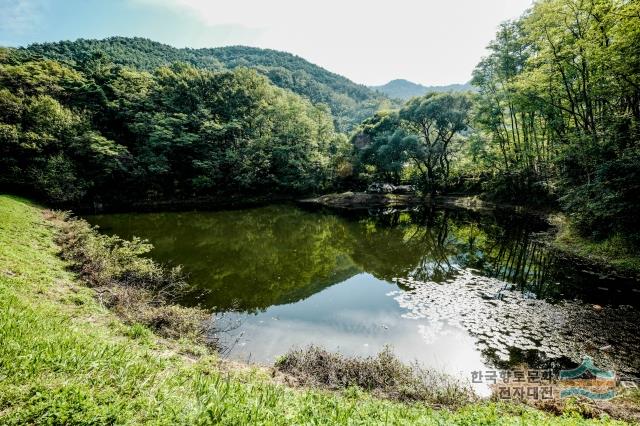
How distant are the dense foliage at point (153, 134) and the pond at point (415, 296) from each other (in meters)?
16.2

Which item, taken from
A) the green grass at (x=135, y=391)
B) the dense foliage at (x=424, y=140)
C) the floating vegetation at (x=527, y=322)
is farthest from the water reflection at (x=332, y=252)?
the dense foliage at (x=424, y=140)

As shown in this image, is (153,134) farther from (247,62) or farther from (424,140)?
(247,62)

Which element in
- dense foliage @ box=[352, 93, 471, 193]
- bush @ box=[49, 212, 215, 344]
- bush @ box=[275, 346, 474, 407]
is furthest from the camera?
dense foliage @ box=[352, 93, 471, 193]

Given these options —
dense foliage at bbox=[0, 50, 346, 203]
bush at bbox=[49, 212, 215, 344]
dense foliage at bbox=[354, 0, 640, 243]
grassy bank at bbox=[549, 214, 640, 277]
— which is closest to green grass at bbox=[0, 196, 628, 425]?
bush at bbox=[49, 212, 215, 344]

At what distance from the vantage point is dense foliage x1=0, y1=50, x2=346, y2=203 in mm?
31547

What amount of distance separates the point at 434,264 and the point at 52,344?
1472 centimetres

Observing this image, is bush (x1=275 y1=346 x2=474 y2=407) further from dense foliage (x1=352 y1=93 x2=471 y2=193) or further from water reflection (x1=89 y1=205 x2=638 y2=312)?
dense foliage (x1=352 y1=93 x2=471 y2=193)

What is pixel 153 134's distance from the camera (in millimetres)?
38594

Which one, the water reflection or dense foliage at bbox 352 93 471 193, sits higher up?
dense foliage at bbox 352 93 471 193

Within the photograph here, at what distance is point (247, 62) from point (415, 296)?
160193mm

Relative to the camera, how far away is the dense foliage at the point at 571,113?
45.2 ft

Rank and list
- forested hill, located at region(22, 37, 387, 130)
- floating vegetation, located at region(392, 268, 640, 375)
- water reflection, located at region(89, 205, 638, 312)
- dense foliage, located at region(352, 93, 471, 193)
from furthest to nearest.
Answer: forested hill, located at region(22, 37, 387, 130)
dense foliage, located at region(352, 93, 471, 193)
water reflection, located at region(89, 205, 638, 312)
floating vegetation, located at region(392, 268, 640, 375)

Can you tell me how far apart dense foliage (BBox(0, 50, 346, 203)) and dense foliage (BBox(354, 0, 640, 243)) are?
16.8m

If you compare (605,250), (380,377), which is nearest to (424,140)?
(605,250)
